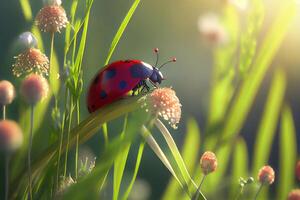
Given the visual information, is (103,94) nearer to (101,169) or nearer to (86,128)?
(86,128)

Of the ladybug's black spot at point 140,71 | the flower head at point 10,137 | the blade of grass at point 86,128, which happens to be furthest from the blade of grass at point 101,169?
the ladybug's black spot at point 140,71

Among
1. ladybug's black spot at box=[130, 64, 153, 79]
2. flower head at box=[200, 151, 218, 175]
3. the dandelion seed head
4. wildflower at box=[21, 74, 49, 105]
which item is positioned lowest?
ladybug's black spot at box=[130, 64, 153, 79]

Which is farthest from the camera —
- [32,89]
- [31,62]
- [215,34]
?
[215,34]

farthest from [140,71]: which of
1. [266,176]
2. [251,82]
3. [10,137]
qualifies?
[10,137]


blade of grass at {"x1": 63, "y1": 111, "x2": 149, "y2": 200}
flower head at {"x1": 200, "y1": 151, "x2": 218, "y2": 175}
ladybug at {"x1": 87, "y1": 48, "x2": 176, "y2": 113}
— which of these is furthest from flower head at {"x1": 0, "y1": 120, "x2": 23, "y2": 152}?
ladybug at {"x1": 87, "y1": 48, "x2": 176, "y2": 113}

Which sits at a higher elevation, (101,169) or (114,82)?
(101,169)

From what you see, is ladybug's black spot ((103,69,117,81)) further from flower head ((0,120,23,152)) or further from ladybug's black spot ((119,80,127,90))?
flower head ((0,120,23,152))

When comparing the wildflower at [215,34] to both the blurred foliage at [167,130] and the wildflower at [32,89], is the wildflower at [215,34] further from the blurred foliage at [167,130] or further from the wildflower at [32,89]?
the wildflower at [32,89]
